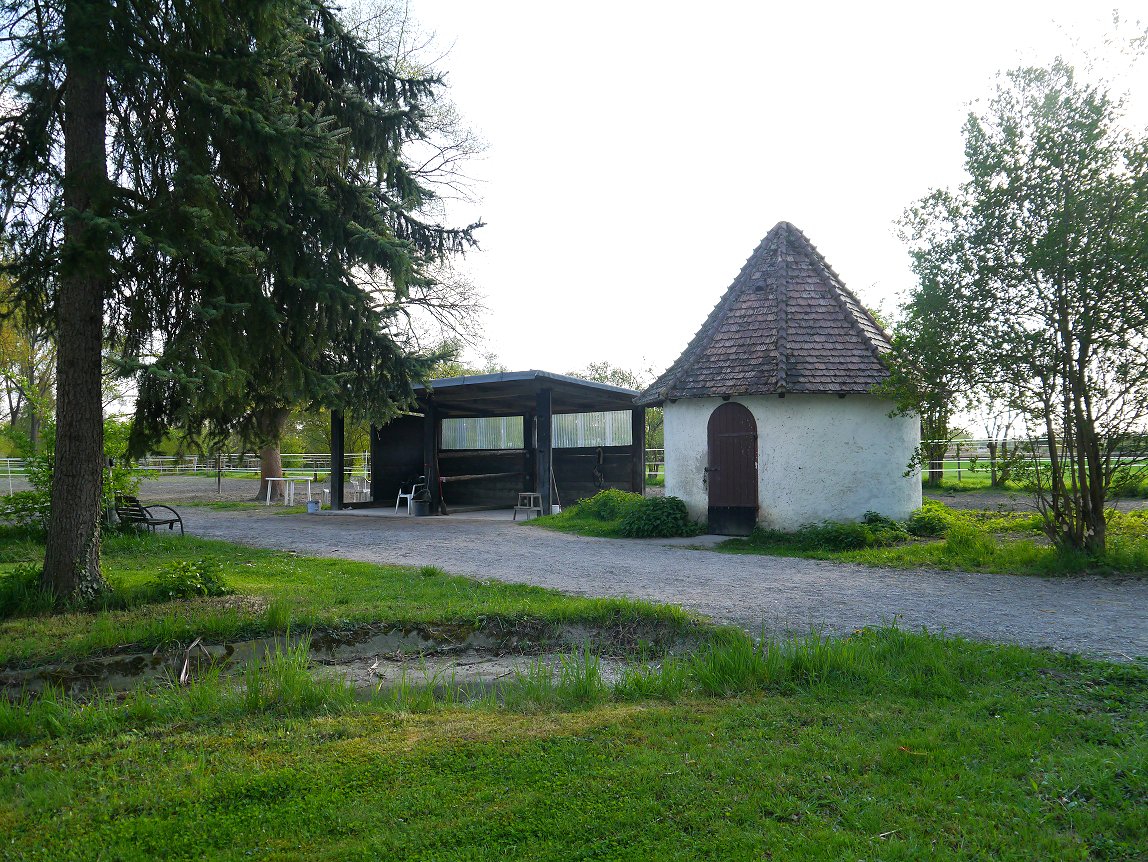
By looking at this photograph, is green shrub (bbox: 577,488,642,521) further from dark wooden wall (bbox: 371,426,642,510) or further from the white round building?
dark wooden wall (bbox: 371,426,642,510)

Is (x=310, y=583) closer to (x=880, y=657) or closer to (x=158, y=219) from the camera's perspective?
(x=158, y=219)

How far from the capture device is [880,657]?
5.84 m

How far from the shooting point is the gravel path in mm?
7340

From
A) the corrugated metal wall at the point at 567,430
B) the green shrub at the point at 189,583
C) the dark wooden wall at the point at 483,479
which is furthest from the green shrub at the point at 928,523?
the dark wooden wall at the point at 483,479

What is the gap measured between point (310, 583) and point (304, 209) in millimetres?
4301

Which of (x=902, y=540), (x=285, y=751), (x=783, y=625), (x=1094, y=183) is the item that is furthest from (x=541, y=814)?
(x=902, y=540)

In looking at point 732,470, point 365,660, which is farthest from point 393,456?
point 365,660

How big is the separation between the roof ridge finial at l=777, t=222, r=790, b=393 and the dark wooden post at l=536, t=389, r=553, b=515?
19.4 feet

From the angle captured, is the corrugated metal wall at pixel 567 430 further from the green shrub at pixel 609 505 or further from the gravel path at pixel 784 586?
the gravel path at pixel 784 586

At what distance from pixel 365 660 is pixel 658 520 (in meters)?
9.11

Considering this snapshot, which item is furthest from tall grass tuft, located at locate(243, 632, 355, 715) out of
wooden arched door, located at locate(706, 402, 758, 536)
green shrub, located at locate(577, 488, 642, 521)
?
green shrub, located at locate(577, 488, 642, 521)

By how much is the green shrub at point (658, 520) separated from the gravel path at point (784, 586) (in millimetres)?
533

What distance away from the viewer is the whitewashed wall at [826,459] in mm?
14562

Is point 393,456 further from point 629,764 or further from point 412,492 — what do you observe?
point 629,764
